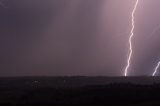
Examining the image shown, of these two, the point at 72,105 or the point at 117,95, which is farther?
the point at 117,95

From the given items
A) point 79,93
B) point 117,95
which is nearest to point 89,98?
point 117,95

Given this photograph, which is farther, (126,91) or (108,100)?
(126,91)

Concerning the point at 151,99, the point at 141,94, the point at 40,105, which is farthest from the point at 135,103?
the point at 40,105

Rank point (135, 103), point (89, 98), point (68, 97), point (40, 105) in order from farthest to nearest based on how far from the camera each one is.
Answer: point (68, 97) < point (89, 98) < point (40, 105) < point (135, 103)

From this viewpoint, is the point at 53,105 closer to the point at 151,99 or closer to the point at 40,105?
the point at 40,105

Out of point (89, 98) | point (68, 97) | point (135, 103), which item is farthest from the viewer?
point (68, 97)

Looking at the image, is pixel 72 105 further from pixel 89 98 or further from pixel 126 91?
pixel 126 91

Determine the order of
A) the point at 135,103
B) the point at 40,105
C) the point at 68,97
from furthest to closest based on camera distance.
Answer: the point at 68,97, the point at 40,105, the point at 135,103

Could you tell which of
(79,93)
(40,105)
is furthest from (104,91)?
(40,105)

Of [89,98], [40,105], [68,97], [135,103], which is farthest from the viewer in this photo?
[68,97]
